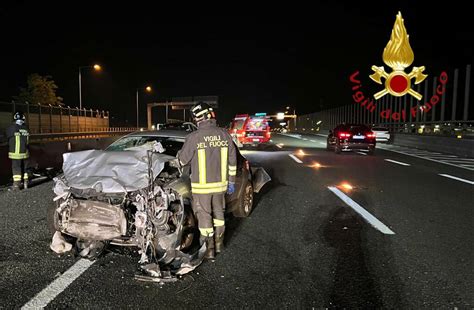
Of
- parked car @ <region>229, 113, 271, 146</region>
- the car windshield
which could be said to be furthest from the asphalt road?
parked car @ <region>229, 113, 271, 146</region>

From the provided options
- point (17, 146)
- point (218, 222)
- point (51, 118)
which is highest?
point (51, 118)

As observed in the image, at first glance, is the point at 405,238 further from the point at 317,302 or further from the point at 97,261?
the point at 97,261

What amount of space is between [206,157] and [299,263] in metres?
1.58

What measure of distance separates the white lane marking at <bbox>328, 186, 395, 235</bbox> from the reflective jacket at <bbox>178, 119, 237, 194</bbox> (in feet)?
8.97

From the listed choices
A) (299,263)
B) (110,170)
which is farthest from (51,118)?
(299,263)

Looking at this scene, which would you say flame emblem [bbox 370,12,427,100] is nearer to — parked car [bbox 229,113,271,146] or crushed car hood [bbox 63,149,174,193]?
parked car [bbox 229,113,271,146]

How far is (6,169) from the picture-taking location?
12031mm

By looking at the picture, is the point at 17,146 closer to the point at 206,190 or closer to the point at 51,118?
the point at 206,190

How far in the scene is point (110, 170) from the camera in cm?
454

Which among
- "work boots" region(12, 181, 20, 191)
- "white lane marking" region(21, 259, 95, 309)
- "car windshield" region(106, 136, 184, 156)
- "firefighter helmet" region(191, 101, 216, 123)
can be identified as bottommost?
"white lane marking" region(21, 259, 95, 309)

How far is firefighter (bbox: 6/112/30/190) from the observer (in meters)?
8.97

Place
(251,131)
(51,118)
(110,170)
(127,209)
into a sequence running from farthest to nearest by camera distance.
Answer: (51,118)
(251,131)
(110,170)
(127,209)

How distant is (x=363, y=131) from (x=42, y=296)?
1836 cm

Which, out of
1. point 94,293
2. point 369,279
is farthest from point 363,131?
point 94,293
